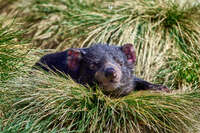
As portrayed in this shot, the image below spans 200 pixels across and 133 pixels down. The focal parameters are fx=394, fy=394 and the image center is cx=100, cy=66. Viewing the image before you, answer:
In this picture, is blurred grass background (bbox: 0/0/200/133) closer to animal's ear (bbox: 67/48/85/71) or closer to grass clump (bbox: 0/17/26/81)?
grass clump (bbox: 0/17/26/81)

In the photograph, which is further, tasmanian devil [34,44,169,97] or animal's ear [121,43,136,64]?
animal's ear [121,43,136,64]

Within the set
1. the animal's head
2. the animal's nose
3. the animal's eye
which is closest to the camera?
the animal's nose

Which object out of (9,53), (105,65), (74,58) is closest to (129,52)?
(105,65)

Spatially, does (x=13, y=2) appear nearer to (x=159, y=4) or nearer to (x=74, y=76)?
(x=159, y=4)

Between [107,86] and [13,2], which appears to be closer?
[107,86]

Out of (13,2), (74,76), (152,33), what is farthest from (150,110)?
(13,2)

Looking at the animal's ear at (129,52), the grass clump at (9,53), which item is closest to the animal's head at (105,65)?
the animal's ear at (129,52)

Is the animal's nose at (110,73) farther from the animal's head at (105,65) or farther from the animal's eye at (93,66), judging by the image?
the animal's eye at (93,66)

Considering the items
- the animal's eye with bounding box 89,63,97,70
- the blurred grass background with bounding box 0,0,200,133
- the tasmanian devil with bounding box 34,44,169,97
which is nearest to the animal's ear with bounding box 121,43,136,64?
the tasmanian devil with bounding box 34,44,169,97
